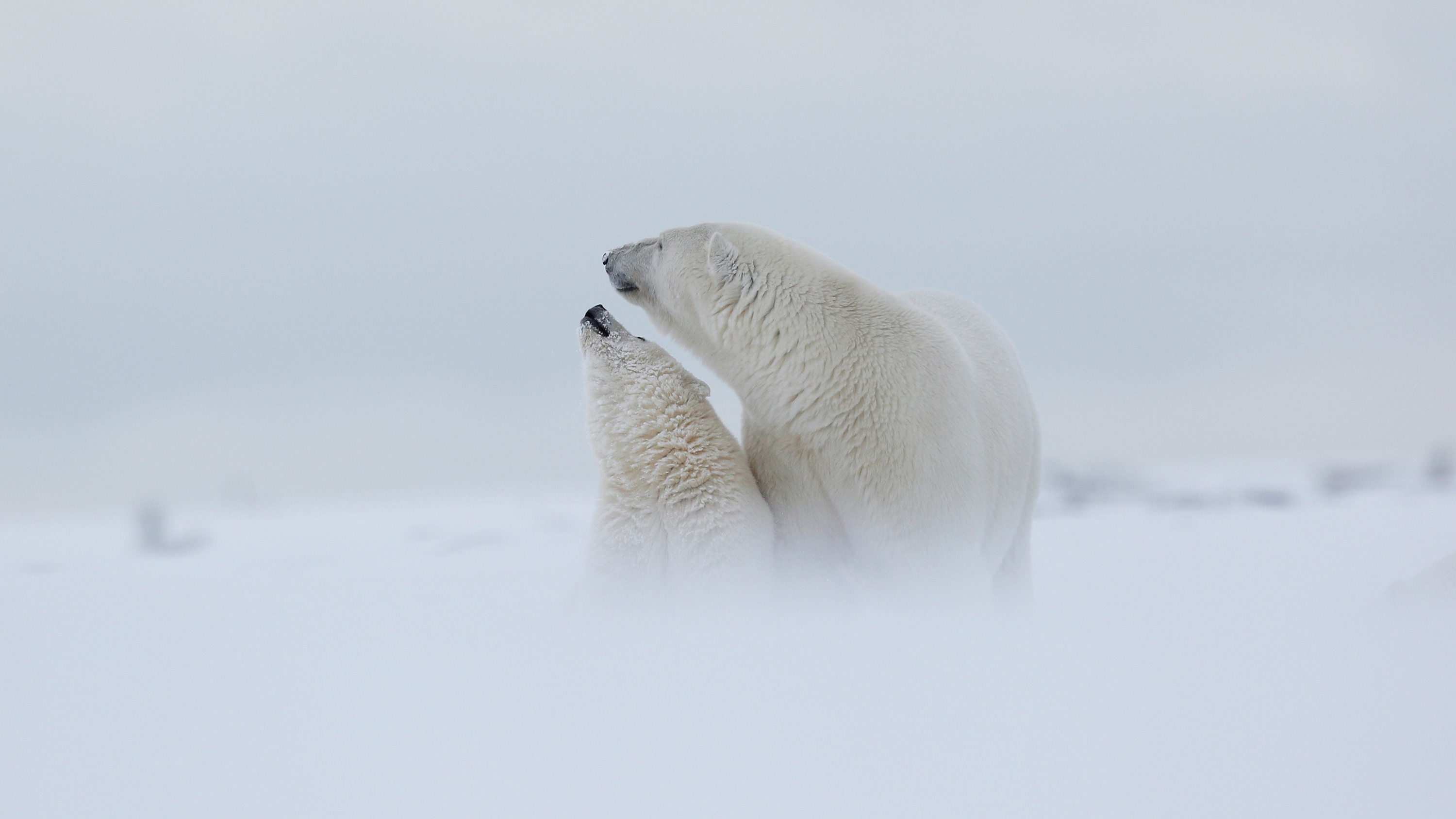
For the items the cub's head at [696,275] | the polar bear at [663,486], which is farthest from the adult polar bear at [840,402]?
the polar bear at [663,486]

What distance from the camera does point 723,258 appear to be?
4.41 m

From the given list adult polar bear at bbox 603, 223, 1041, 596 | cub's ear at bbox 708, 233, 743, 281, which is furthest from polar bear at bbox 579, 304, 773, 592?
cub's ear at bbox 708, 233, 743, 281

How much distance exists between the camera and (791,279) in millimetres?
4391

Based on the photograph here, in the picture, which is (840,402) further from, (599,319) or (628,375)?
(599,319)

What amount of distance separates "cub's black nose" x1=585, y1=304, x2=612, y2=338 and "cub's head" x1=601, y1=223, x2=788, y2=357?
37 cm

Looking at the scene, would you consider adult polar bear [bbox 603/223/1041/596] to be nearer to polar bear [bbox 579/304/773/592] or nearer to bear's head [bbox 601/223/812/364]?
bear's head [bbox 601/223/812/364]

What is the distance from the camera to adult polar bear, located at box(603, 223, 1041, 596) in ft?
13.5

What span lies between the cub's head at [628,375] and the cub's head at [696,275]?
12.6 inches

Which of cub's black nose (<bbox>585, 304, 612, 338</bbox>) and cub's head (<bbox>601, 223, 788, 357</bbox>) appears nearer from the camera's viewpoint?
cub's black nose (<bbox>585, 304, 612, 338</bbox>)

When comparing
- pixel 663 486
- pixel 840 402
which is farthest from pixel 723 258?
pixel 663 486

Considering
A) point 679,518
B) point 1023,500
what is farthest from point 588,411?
point 1023,500

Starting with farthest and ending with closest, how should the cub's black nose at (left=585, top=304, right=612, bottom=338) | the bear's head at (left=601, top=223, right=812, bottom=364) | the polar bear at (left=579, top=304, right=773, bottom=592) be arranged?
the bear's head at (left=601, top=223, right=812, bottom=364) → the cub's black nose at (left=585, top=304, right=612, bottom=338) → the polar bear at (left=579, top=304, right=773, bottom=592)

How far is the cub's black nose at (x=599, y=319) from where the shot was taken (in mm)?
4215

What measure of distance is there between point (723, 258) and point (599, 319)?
0.55 metres
